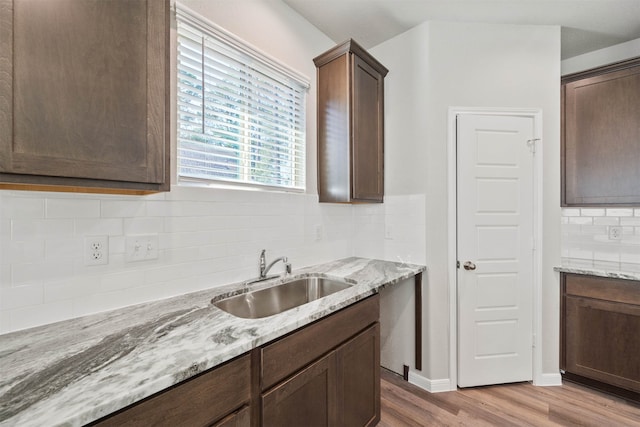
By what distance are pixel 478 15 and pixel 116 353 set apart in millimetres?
2920

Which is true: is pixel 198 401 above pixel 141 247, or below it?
below

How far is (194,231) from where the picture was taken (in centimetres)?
158

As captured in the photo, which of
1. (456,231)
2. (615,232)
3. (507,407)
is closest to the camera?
(507,407)

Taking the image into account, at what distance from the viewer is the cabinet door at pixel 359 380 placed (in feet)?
4.79

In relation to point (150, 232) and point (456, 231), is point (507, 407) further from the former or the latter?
point (150, 232)

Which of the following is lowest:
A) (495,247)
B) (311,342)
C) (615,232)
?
(311,342)

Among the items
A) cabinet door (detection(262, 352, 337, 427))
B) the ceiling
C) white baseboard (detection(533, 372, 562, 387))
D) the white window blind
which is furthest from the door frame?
cabinet door (detection(262, 352, 337, 427))

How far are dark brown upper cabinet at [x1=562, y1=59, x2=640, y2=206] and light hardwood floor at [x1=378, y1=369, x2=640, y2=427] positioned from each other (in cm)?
144

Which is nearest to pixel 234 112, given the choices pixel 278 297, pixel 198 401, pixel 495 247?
pixel 278 297

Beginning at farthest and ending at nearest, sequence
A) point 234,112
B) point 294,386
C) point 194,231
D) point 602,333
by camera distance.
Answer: point 602,333 → point 234,112 → point 194,231 → point 294,386

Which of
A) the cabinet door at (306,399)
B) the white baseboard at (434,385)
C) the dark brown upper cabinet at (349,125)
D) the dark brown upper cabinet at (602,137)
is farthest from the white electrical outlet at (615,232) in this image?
the cabinet door at (306,399)

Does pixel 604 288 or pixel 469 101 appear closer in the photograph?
pixel 604 288

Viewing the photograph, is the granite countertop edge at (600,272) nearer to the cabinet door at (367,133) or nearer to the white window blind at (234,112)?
the cabinet door at (367,133)

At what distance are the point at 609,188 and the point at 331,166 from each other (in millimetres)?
2135
